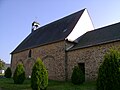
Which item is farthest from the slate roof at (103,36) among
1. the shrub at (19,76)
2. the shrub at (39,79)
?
the shrub at (19,76)

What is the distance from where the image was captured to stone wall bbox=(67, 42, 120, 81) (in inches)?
625

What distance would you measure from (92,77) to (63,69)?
12.2 feet

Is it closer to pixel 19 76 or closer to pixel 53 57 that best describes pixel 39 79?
pixel 19 76

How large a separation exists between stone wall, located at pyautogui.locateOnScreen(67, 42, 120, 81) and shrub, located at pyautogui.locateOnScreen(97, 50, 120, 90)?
17.6 ft

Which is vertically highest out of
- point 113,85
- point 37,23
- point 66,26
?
point 37,23

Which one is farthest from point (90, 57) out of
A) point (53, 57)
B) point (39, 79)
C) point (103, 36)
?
point (39, 79)

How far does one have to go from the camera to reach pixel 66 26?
72.7 feet

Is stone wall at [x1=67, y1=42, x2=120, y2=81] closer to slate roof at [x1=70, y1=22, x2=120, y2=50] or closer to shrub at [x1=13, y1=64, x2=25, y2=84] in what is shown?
slate roof at [x1=70, y1=22, x2=120, y2=50]

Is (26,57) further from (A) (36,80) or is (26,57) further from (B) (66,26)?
(A) (36,80)

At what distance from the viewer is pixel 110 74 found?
9.42 m

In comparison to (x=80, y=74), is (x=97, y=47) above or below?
above

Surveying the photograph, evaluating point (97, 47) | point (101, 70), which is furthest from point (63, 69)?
point (101, 70)

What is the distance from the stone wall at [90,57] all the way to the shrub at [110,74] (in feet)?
17.6

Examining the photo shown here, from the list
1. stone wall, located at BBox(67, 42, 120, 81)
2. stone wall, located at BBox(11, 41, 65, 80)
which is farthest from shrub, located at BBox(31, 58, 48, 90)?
stone wall, located at BBox(11, 41, 65, 80)
